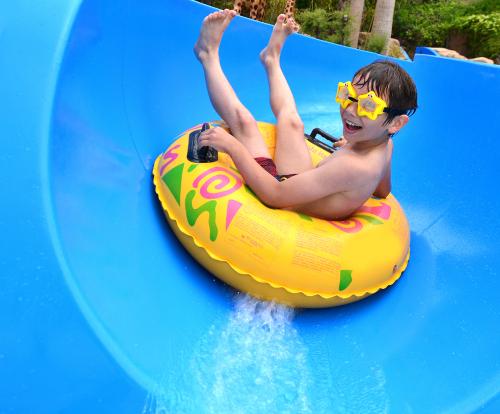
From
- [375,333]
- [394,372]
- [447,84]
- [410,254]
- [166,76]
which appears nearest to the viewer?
[394,372]

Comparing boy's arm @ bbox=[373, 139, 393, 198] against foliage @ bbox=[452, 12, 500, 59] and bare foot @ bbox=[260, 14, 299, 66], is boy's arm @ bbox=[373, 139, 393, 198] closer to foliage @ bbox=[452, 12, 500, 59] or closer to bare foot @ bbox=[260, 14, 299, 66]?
bare foot @ bbox=[260, 14, 299, 66]

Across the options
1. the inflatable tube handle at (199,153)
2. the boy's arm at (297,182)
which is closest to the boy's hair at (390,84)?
the boy's arm at (297,182)

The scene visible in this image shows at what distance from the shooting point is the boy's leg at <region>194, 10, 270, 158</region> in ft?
6.18

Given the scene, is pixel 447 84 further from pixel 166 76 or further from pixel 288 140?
pixel 166 76

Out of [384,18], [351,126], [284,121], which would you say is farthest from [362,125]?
[384,18]

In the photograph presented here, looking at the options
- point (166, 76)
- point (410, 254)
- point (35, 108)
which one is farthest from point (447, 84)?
point (35, 108)

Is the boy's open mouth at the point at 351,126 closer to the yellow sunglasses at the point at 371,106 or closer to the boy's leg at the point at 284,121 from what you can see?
the yellow sunglasses at the point at 371,106

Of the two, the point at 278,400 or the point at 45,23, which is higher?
the point at 45,23

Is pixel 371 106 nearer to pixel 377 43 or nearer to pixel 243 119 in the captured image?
pixel 243 119

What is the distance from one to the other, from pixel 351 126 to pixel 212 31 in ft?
2.57

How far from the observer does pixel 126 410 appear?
1.18 m

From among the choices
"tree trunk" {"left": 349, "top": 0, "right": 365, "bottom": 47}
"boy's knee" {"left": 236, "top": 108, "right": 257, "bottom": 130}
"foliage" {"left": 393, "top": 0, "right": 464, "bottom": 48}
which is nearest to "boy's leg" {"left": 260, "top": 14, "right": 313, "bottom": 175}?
"boy's knee" {"left": 236, "top": 108, "right": 257, "bottom": 130}

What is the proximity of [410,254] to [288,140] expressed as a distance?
2.35ft

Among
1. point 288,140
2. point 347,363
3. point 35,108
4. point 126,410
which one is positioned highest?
point 35,108
